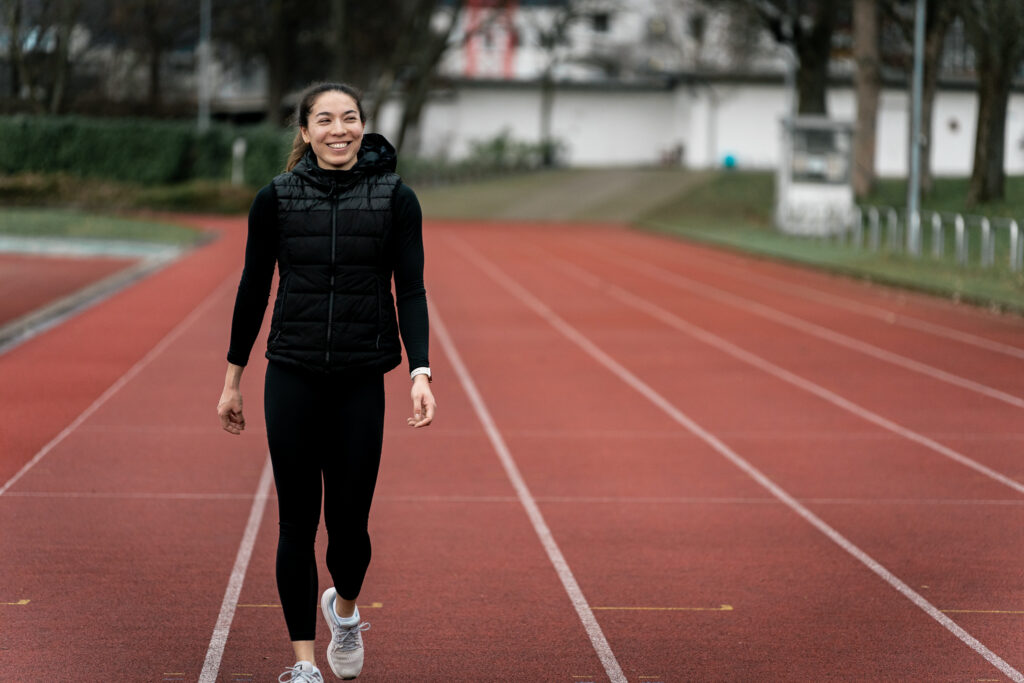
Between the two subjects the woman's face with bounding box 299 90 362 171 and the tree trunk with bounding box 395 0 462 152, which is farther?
the tree trunk with bounding box 395 0 462 152

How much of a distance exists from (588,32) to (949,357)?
76.0 meters

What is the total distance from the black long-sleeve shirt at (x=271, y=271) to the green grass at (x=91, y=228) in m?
28.0

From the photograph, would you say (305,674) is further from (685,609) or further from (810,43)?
(810,43)

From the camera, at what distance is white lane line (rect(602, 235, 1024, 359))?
1702cm

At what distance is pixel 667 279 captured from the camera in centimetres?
2673

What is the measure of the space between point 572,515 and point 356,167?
12.4 feet

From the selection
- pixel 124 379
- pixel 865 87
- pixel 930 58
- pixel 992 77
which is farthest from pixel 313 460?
pixel 865 87

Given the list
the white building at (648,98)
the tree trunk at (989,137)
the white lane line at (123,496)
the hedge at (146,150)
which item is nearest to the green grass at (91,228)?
the hedge at (146,150)

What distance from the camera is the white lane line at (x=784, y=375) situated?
9995 mm

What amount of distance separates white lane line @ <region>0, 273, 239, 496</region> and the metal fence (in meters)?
11.3

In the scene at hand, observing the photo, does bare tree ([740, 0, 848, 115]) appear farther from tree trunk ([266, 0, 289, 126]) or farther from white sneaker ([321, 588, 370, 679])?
white sneaker ([321, 588, 370, 679])

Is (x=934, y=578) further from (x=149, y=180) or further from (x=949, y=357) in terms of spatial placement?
(x=149, y=180)

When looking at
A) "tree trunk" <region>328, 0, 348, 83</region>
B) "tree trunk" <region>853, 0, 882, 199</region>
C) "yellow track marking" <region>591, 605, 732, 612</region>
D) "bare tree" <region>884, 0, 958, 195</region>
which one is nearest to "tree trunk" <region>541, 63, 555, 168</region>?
"tree trunk" <region>328, 0, 348, 83</region>

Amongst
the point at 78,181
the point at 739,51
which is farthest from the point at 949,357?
the point at 739,51
